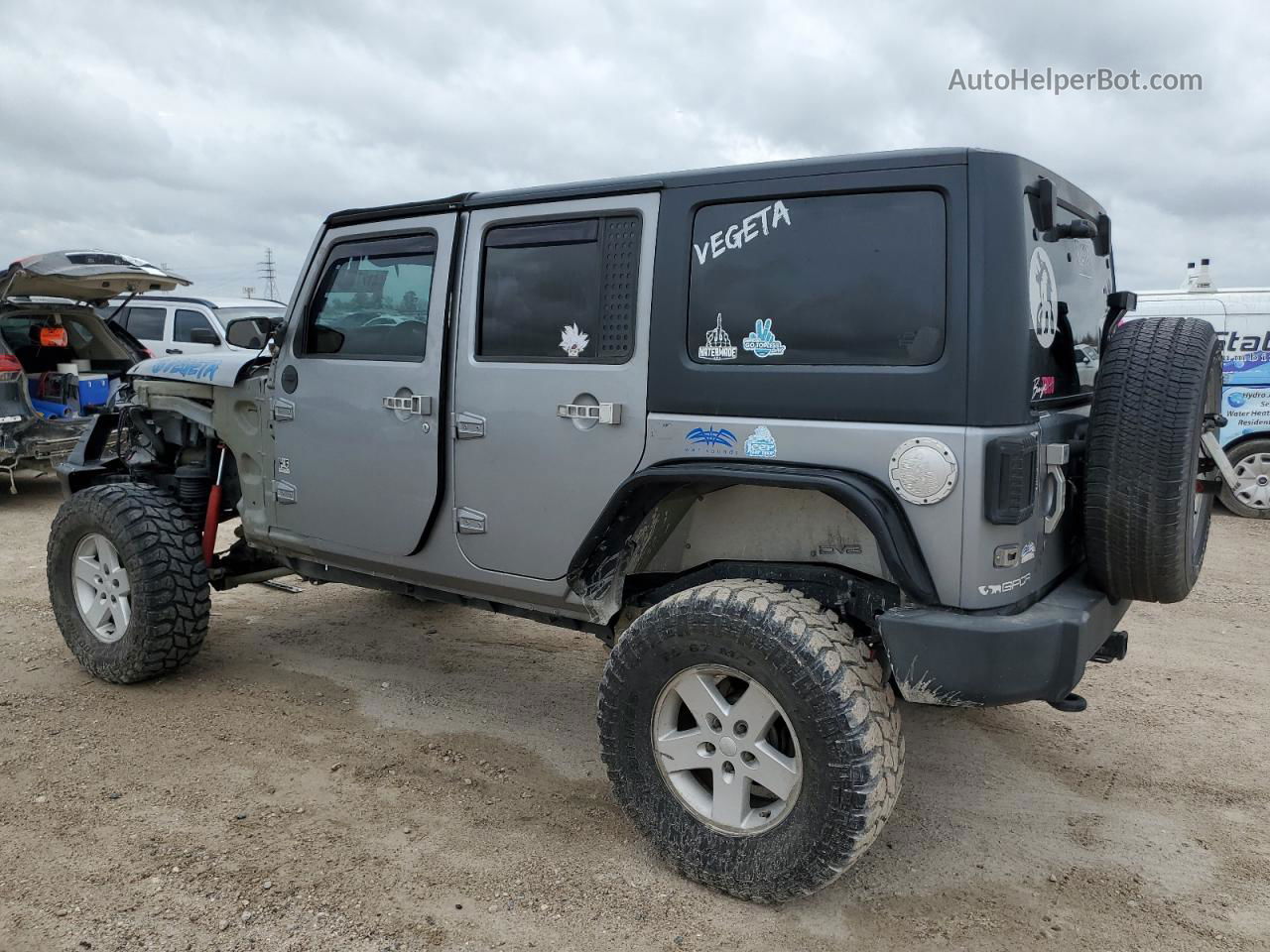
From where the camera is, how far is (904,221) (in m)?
2.55

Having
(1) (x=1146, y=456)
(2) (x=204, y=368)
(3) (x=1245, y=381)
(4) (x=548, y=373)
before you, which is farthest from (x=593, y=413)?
(3) (x=1245, y=381)

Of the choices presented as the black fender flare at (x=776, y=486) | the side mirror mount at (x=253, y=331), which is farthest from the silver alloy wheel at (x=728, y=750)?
the side mirror mount at (x=253, y=331)

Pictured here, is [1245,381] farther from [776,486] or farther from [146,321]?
[146,321]

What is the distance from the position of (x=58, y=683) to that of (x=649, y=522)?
3.11 m

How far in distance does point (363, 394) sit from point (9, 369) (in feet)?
20.5

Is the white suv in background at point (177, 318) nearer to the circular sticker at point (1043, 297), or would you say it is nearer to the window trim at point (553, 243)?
the window trim at point (553, 243)

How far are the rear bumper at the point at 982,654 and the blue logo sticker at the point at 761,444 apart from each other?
22.1 inches

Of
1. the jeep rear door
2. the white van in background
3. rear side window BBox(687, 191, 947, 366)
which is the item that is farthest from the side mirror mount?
the white van in background

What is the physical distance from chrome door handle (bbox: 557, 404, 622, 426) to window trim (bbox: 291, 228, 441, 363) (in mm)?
707

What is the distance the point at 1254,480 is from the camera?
28.8ft

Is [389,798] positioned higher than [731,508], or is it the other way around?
[731,508]

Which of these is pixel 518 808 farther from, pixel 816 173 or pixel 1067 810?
pixel 816 173

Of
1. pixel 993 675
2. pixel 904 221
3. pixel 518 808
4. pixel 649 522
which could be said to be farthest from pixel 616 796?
pixel 904 221

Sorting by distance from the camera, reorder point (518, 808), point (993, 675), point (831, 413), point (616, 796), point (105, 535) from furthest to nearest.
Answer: point (105, 535) → point (518, 808) → point (616, 796) → point (831, 413) → point (993, 675)
